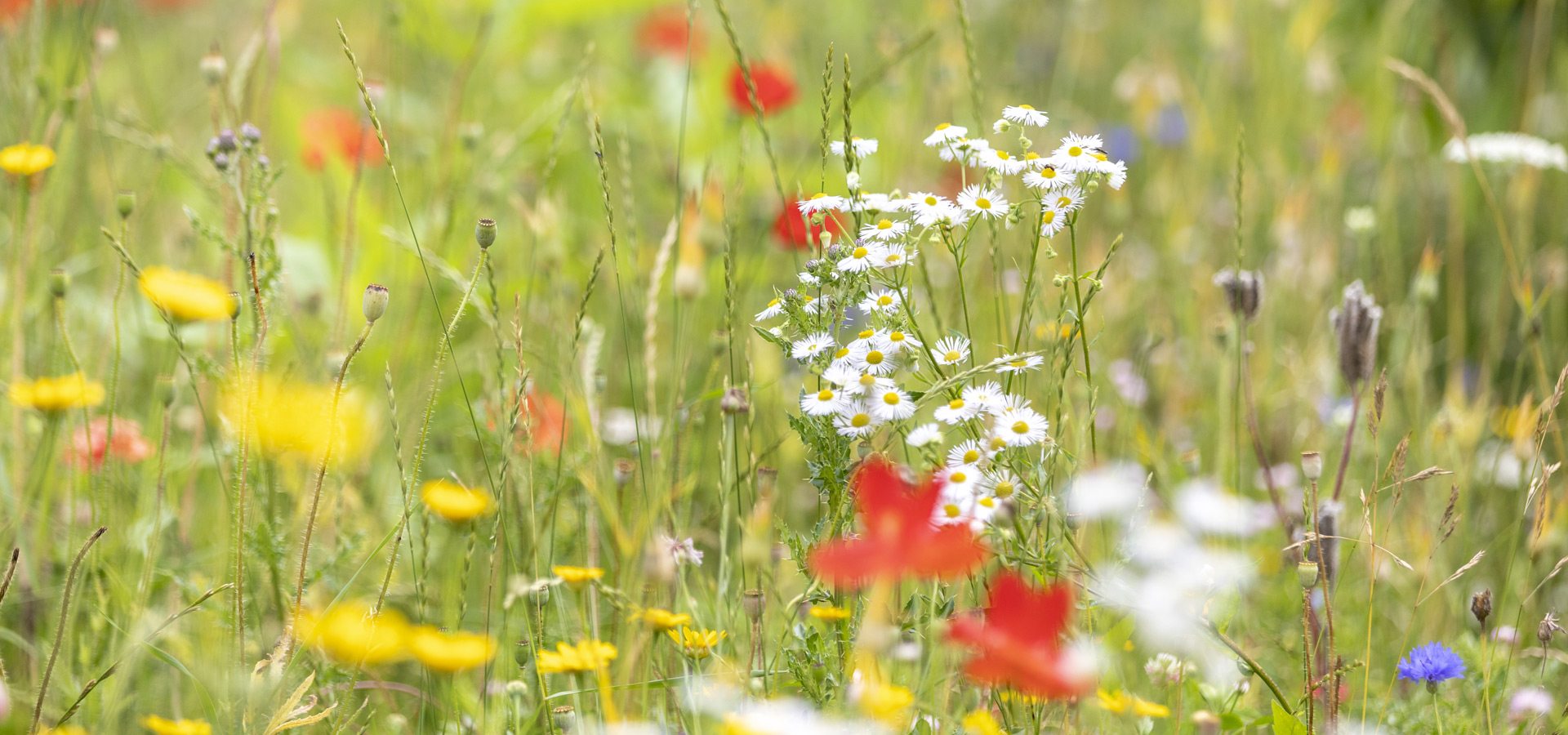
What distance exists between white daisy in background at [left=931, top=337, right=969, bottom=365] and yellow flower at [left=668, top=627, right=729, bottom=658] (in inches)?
12.0

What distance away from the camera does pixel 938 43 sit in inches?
104

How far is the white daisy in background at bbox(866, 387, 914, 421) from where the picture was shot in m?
0.85

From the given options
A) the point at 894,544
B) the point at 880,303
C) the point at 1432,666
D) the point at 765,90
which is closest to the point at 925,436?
the point at 880,303

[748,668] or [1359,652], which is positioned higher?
[1359,652]

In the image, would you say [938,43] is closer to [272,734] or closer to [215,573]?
[215,573]

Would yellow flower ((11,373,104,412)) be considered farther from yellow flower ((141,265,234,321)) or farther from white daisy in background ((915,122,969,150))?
white daisy in background ((915,122,969,150))

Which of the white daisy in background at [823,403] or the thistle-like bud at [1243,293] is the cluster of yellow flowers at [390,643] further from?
the thistle-like bud at [1243,293]

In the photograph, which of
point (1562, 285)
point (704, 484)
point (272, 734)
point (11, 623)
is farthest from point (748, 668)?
point (1562, 285)

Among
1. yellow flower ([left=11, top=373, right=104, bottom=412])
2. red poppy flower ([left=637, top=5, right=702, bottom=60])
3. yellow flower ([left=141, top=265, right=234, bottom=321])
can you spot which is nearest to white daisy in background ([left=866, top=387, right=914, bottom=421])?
yellow flower ([left=141, top=265, right=234, bottom=321])

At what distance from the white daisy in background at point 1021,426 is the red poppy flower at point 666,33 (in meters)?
1.99

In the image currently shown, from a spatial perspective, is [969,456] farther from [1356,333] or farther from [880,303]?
[1356,333]

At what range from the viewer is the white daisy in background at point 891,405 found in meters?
0.85

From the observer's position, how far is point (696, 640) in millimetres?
903

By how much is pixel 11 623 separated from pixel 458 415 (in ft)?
2.41
